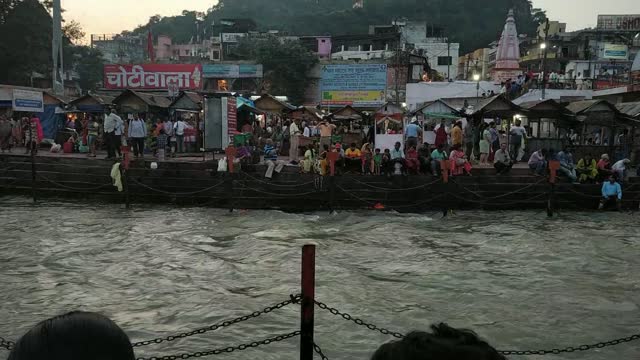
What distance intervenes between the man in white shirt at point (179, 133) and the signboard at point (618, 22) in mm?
50058

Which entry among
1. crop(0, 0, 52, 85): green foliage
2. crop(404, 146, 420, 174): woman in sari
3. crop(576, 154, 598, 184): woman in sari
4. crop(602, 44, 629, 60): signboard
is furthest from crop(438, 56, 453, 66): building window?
crop(404, 146, 420, 174): woman in sari

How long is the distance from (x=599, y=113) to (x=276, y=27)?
60.5 meters

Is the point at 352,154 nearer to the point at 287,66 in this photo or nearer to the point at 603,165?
the point at 603,165

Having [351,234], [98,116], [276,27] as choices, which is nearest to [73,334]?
[351,234]

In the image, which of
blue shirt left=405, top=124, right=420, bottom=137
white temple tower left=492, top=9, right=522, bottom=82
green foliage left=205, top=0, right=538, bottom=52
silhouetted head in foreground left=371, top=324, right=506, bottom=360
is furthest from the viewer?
green foliage left=205, top=0, right=538, bottom=52

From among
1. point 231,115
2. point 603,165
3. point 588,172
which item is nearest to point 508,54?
point 603,165

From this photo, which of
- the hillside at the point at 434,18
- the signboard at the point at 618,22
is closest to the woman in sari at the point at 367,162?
the signboard at the point at 618,22

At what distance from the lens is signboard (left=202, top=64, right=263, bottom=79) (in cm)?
4278

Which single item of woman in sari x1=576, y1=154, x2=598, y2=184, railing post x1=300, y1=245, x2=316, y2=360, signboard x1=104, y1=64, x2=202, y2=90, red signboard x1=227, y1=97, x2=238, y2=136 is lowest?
railing post x1=300, y1=245, x2=316, y2=360

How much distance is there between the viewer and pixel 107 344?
1.53m

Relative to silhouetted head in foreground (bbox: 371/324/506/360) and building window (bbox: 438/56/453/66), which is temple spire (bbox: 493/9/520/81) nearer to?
building window (bbox: 438/56/453/66)

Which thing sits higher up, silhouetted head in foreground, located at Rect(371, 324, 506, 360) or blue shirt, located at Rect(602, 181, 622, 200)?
silhouetted head in foreground, located at Rect(371, 324, 506, 360)

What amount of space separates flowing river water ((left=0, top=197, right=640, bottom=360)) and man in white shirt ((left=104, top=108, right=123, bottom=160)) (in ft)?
10.1

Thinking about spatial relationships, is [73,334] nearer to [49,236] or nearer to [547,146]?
[49,236]
